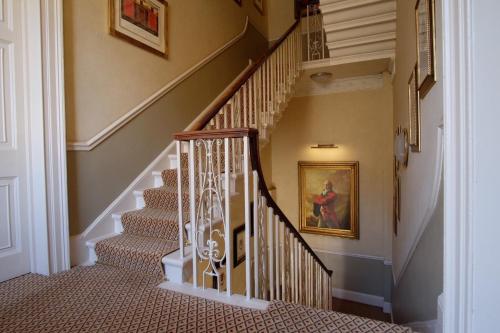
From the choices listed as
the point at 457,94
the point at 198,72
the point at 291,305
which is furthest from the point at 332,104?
the point at 457,94

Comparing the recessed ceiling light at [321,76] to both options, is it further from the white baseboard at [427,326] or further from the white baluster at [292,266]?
the white baseboard at [427,326]

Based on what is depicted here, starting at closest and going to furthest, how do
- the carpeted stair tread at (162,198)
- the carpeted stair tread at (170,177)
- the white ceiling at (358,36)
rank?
the carpeted stair tread at (162,198), the carpeted stair tread at (170,177), the white ceiling at (358,36)

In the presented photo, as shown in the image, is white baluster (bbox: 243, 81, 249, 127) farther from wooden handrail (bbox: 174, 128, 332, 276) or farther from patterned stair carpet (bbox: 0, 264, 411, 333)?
patterned stair carpet (bbox: 0, 264, 411, 333)

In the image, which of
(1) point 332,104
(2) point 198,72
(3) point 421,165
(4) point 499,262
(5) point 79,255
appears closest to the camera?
(4) point 499,262

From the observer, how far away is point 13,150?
6.06 ft

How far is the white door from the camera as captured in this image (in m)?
1.80

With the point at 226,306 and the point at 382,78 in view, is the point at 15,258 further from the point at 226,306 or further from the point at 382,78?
the point at 382,78

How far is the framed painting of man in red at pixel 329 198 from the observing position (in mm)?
4832

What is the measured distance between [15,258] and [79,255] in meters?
0.38

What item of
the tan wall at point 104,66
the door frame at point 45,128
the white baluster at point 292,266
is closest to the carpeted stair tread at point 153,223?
the door frame at point 45,128

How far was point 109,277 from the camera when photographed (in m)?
1.90

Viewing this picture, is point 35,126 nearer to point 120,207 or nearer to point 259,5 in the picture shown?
point 120,207

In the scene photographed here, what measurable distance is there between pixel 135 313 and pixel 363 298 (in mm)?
4462

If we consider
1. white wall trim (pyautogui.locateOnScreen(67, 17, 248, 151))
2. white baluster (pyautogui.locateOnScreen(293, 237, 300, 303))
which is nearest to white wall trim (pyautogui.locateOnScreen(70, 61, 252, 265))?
white wall trim (pyautogui.locateOnScreen(67, 17, 248, 151))
